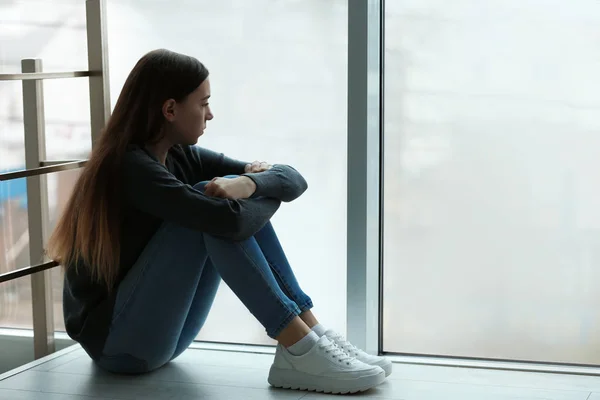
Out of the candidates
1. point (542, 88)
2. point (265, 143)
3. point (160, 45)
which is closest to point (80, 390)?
point (265, 143)

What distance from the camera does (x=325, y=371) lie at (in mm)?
1871

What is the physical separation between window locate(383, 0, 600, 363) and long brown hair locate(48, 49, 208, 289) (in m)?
0.55

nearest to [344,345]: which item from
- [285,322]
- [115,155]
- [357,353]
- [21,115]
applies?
[357,353]

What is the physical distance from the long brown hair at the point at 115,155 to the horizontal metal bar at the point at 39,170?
20cm

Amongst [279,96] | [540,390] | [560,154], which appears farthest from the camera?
[279,96]

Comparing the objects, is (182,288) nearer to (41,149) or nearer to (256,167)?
(256,167)

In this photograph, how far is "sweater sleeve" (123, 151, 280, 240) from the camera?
1.80 meters

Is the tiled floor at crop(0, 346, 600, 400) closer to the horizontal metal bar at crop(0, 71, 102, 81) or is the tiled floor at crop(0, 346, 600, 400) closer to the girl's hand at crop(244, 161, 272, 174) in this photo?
the girl's hand at crop(244, 161, 272, 174)

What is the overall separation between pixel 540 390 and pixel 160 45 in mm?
1273

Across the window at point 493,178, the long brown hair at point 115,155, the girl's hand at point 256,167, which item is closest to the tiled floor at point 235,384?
the window at point 493,178

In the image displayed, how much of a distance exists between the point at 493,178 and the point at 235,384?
771mm

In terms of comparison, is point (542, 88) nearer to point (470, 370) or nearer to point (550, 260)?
point (550, 260)

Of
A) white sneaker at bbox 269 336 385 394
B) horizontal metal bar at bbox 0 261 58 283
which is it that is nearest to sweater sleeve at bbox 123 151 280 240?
white sneaker at bbox 269 336 385 394

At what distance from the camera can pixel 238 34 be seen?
7.41ft
